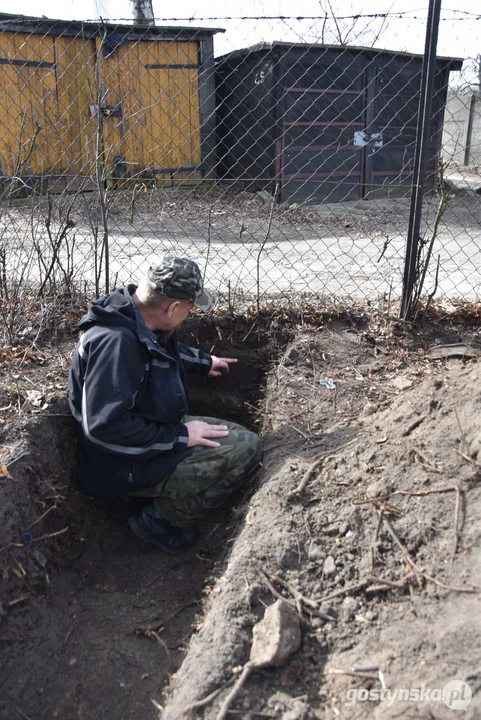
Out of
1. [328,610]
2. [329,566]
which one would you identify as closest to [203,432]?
[329,566]

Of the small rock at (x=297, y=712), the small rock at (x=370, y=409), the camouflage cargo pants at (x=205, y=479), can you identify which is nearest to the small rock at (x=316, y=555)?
the small rock at (x=297, y=712)

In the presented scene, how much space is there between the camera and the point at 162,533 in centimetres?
299

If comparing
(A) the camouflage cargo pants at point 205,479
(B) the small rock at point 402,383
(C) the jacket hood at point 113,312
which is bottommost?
(A) the camouflage cargo pants at point 205,479

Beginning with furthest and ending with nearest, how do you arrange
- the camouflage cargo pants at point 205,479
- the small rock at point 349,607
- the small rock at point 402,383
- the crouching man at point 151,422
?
the small rock at point 402,383 < the camouflage cargo pants at point 205,479 < the crouching man at point 151,422 < the small rock at point 349,607

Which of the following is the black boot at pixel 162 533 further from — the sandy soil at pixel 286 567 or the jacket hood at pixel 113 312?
the jacket hood at pixel 113 312

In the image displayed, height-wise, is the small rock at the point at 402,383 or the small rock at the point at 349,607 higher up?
the small rock at the point at 402,383

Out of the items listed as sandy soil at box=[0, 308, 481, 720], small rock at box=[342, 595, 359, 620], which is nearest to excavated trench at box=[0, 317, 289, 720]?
sandy soil at box=[0, 308, 481, 720]

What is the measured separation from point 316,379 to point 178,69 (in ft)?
32.0

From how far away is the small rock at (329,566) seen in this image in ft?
7.33

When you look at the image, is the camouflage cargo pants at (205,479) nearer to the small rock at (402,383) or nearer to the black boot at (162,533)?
the black boot at (162,533)

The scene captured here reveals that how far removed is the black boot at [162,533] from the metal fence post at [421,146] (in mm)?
1992

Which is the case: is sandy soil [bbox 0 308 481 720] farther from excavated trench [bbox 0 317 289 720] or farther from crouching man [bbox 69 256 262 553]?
crouching man [bbox 69 256 262 553]

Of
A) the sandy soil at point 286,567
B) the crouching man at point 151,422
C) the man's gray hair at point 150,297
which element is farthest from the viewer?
the man's gray hair at point 150,297

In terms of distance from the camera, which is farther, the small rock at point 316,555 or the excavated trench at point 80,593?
the small rock at point 316,555
